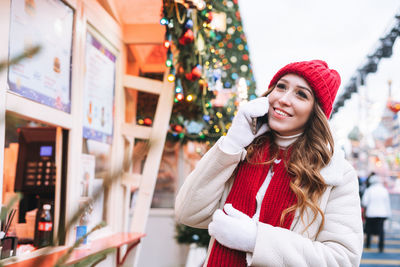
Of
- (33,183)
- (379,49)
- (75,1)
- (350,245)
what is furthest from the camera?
(379,49)

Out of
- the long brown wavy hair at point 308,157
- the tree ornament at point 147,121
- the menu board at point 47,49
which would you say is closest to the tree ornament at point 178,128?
the tree ornament at point 147,121

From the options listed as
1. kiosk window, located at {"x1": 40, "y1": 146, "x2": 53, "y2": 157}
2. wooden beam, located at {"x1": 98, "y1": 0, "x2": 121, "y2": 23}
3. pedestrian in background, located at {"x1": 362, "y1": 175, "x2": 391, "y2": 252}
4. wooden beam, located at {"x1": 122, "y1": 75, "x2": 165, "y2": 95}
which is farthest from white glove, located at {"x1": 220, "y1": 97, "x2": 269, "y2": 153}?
pedestrian in background, located at {"x1": 362, "y1": 175, "x2": 391, "y2": 252}

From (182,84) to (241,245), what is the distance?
223cm

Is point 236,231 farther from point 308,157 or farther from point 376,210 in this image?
point 376,210

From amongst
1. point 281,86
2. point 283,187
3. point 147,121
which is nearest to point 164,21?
point 281,86

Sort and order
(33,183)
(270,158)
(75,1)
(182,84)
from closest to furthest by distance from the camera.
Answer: (270,158) < (75,1) < (33,183) < (182,84)

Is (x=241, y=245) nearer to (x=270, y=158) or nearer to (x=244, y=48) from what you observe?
(x=270, y=158)

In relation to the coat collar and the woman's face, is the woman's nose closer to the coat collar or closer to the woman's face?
the woman's face

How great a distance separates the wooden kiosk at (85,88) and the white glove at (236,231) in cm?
35

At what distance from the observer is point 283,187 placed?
1631mm

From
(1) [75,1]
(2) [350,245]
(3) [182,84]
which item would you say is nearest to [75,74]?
(1) [75,1]

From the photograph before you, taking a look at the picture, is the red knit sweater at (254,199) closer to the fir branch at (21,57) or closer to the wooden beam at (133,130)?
the fir branch at (21,57)

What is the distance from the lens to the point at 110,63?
3.56 meters

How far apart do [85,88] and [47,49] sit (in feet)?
3.79
